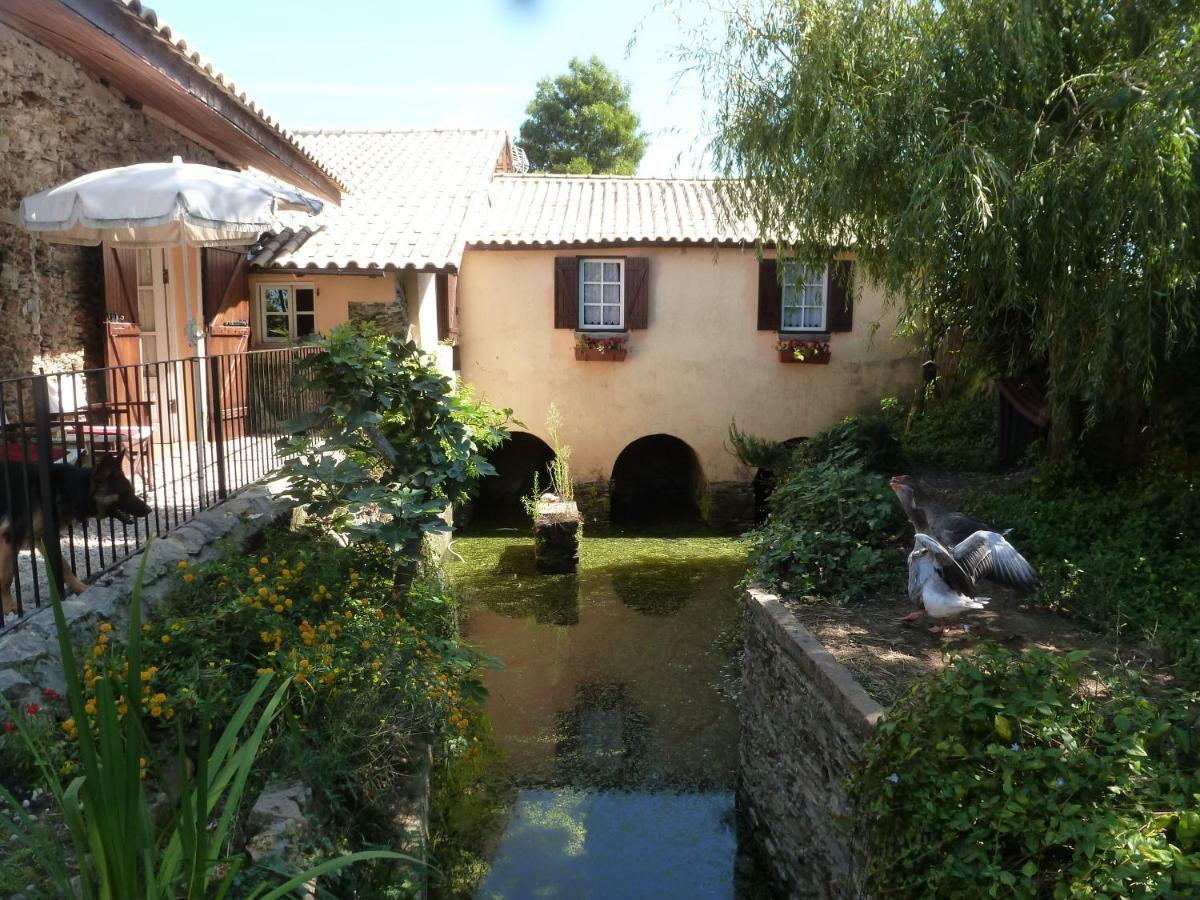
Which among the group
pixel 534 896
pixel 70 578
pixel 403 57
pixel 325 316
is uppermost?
pixel 403 57

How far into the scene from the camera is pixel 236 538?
534cm

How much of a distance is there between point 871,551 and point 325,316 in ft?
23.0

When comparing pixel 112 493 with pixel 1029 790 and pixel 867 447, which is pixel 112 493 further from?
pixel 867 447

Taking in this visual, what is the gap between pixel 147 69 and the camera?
5.91 m

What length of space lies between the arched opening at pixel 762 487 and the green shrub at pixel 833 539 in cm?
436

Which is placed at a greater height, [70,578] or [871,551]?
[70,578]

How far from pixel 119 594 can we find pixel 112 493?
493 mm

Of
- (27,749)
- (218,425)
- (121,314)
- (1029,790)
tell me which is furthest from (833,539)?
(121,314)

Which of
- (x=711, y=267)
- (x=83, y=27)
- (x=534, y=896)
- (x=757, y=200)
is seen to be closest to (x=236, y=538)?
(x=534, y=896)

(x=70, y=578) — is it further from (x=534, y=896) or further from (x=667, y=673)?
(x=667, y=673)

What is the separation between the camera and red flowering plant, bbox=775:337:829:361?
12617mm

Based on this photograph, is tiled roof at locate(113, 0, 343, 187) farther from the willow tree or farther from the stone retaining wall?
the willow tree

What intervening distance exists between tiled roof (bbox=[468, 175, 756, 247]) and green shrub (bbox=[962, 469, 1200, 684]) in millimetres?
5483

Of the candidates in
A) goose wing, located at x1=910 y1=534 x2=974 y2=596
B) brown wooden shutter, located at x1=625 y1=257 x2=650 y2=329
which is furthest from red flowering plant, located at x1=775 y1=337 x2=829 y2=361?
goose wing, located at x1=910 y1=534 x2=974 y2=596
